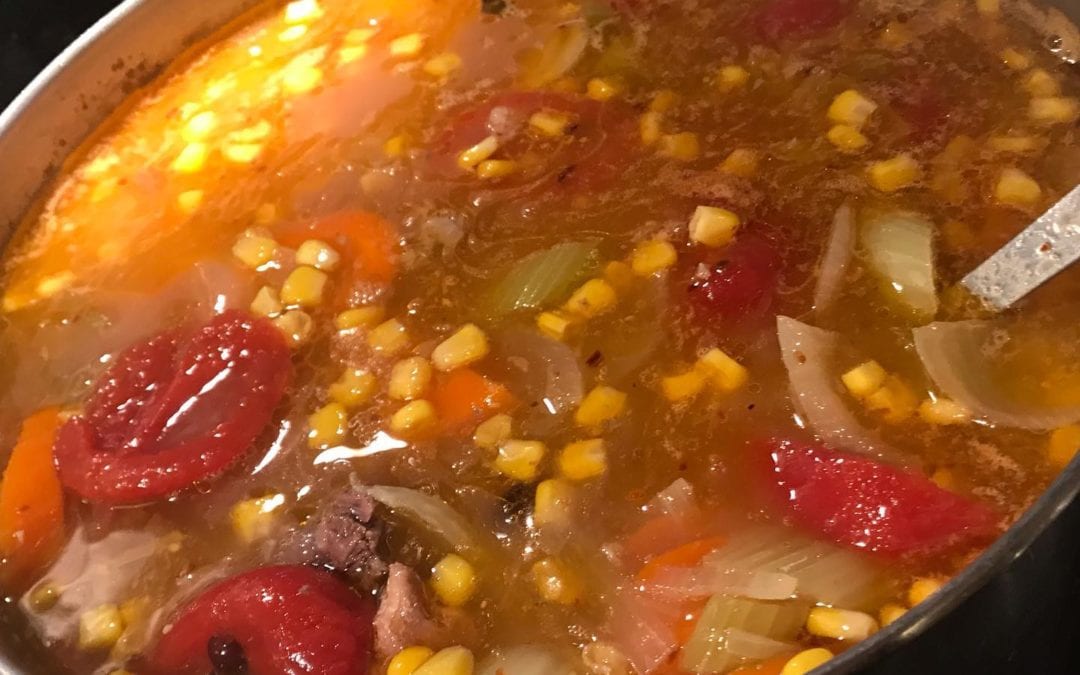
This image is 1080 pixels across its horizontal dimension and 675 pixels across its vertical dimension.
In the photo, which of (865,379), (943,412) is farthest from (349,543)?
(943,412)

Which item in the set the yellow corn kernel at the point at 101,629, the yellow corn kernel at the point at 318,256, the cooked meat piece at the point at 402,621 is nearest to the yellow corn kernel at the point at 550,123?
the yellow corn kernel at the point at 318,256

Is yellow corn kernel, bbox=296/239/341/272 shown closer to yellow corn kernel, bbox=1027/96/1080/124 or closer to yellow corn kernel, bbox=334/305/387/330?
yellow corn kernel, bbox=334/305/387/330

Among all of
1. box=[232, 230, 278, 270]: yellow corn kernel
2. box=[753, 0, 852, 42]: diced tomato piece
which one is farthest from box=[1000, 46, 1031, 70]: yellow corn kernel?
box=[232, 230, 278, 270]: yellow corn kernel

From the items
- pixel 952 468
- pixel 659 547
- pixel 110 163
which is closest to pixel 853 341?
pixel 952 468

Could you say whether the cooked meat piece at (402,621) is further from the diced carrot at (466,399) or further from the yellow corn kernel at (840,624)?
the yellow corn kernel at (840,624)

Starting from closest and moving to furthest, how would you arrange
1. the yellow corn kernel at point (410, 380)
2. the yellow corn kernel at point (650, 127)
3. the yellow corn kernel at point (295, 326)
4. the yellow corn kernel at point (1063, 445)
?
1. the yellow corn kernel at point (1063, 445)
2. the yellow corn kernel at point (410, 380)
3. the yellow corn kernel at point (295, 326)
4. the yellow corn kernel at point (650, 127)
